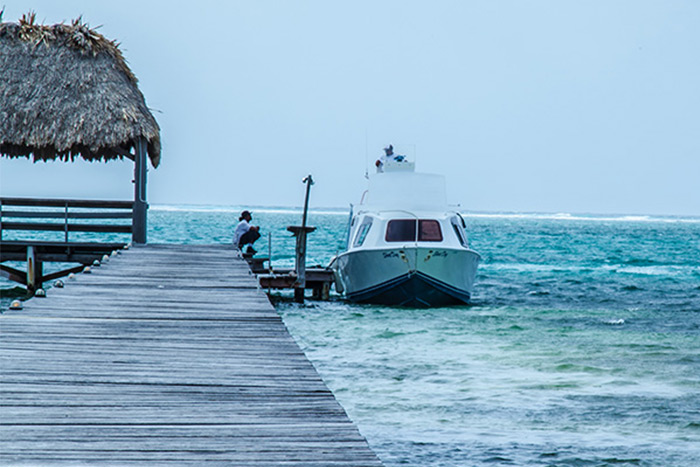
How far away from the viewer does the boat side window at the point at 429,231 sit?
2191 cm

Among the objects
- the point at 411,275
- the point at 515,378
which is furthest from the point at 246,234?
the point at 515,378

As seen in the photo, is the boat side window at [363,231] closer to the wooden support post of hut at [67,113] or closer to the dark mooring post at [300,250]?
the dark mooring post at [300,250]

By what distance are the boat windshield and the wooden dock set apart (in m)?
11.5

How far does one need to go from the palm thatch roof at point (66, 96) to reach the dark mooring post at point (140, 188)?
0.27 meters

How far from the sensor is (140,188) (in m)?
19.6

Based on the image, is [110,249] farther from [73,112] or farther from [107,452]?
[107,452]

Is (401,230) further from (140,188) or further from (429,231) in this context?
(140,188)

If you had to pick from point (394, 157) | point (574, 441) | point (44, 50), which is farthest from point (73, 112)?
point (574, 441)

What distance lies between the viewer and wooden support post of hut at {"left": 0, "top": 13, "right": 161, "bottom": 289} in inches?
741

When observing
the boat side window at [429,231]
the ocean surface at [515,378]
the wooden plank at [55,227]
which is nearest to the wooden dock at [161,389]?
the ocean surface at [515,378]

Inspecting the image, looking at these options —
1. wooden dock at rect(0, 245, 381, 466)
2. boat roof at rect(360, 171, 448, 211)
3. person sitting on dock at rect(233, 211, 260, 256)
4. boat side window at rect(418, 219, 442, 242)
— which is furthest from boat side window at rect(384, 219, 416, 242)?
wooden dock at rect(0, 245, 381, 466)

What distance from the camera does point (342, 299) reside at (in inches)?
981

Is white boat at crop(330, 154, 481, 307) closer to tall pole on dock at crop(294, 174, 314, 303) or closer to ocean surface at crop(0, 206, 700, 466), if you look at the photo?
ocean surface at crop(0, 206, 700, 466)

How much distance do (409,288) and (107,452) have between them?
17.6 metres
